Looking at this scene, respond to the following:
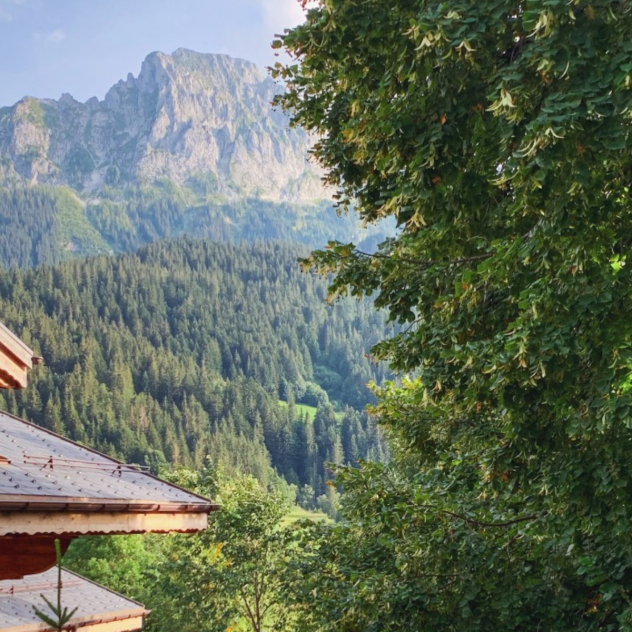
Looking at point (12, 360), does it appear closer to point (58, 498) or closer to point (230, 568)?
point (58, 498)

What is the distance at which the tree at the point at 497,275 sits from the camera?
460cm

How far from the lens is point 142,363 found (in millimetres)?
172750

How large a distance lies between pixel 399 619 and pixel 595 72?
5.46 metres

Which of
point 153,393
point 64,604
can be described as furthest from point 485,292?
point 153,393

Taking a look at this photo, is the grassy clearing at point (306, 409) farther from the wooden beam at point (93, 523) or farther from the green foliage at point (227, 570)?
the wooden beam at point (93, 523)

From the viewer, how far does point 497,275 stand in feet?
17.7

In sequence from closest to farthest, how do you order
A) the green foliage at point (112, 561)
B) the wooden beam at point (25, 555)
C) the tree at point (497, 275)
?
the wooden beam at point (25, 555) → the tree at point (497, 275) → the green foliage at point (112, 561)

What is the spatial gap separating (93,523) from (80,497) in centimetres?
17

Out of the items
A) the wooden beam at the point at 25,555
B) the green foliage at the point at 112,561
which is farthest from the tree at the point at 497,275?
the green foliage at the point at 112,561

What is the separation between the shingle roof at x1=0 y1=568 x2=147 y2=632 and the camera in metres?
6.34

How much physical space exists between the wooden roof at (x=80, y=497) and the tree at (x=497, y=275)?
2.29 m

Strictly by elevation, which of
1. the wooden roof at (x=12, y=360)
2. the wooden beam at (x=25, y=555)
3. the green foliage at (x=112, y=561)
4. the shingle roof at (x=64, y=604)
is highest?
the green foliage at (x=112, y=561)

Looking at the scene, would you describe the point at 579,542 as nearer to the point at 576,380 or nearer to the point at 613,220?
the point at 576,380

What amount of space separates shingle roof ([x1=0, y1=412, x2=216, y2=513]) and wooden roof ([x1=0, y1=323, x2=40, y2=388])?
1.53 feet
